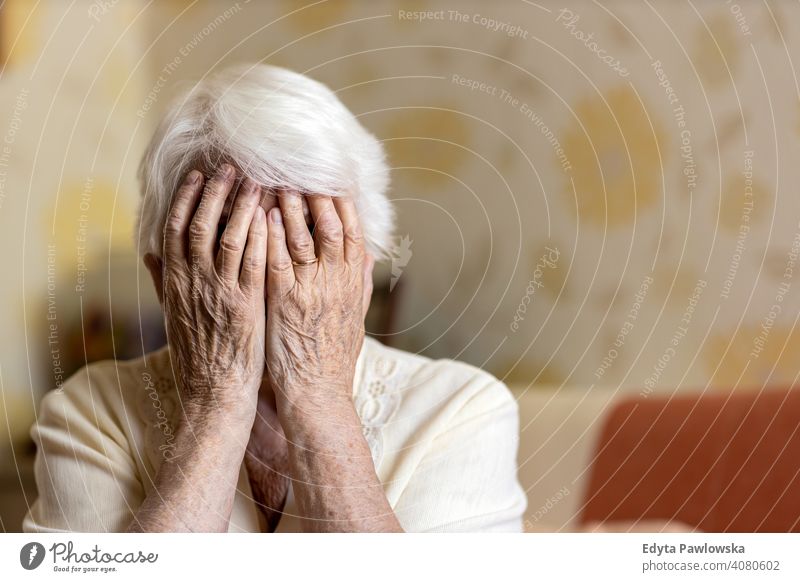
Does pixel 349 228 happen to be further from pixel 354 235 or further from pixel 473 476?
pixel 473 476

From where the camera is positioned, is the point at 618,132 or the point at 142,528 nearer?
the point at 142,528

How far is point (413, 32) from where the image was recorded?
726 mm

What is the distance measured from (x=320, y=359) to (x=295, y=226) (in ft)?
0.41

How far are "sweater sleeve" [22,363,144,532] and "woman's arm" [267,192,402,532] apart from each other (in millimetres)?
171


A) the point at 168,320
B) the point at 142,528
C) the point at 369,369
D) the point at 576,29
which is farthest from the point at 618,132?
the point at 142,528

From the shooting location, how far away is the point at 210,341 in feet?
2.13

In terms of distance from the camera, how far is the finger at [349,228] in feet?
2.13

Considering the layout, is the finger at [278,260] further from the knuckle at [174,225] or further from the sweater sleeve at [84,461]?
the sweater sleeve at [84,461]

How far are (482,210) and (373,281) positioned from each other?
14 centimetres

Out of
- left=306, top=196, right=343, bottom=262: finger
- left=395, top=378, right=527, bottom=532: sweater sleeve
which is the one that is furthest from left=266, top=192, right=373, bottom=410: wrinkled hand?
left=395, top=378, right=527, bottom=532: sweater sleeve

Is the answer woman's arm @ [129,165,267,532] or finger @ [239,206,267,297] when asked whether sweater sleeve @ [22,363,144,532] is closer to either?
woman's arm @ [129,165,267,532]

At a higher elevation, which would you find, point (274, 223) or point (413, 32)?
point (413, 32)

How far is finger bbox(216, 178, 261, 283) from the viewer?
620 mm
